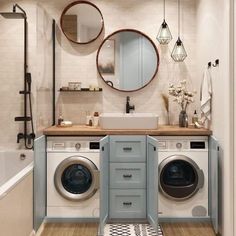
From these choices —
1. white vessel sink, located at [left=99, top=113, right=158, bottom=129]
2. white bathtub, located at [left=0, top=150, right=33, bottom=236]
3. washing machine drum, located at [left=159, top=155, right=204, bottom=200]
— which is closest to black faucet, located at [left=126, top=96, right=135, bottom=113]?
white vessel sink, located at [left=99, top=113, right=158, bottom=129]

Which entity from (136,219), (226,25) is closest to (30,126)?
(136,219)

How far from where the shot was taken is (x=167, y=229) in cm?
388

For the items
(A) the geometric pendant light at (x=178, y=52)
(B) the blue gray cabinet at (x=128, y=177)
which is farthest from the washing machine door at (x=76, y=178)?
(A) the geometric pendant light at (x=178, y=52)

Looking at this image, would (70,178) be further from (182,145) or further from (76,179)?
(182,145)

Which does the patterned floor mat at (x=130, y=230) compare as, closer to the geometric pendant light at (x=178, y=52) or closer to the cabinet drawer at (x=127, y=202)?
the cabinet drawer at (x=127, y=202)

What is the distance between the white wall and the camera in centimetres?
322

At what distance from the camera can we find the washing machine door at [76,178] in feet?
13.0

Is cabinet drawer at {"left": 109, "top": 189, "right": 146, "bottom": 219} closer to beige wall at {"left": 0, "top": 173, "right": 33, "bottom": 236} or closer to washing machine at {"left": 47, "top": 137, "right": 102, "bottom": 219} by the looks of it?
washing machine at {"left": 47, "top": 137, "right": 102, "bottom": 219}

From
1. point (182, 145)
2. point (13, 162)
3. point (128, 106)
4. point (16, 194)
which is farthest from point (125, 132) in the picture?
point (16, 194)

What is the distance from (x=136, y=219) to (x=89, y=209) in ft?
1.71

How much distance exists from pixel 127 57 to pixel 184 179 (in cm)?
166

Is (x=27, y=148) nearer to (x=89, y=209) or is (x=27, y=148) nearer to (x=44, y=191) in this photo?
(x=44, y=191)

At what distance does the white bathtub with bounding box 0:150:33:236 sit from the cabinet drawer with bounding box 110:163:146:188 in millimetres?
888

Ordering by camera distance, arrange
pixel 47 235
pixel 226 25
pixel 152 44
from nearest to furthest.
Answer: pixel 226 25
pixel 47 235
pixel 152 44
